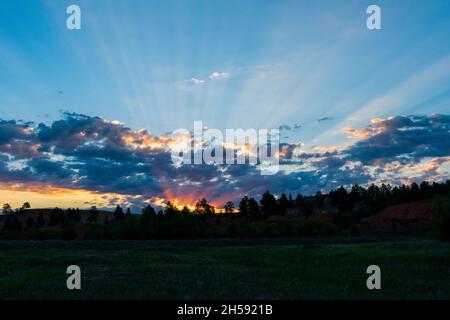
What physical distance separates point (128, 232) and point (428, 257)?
114585mm

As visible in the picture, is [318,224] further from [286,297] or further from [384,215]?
[286,297]

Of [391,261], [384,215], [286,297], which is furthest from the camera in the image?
[384,215]

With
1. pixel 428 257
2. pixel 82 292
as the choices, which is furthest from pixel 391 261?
pixel 82 292

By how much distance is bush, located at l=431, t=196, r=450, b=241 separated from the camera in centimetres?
3766

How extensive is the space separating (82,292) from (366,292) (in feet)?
44.1

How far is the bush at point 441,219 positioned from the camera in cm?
3766

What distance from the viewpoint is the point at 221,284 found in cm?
2305

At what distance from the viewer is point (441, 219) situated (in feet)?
125

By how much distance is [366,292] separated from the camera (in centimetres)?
2148
